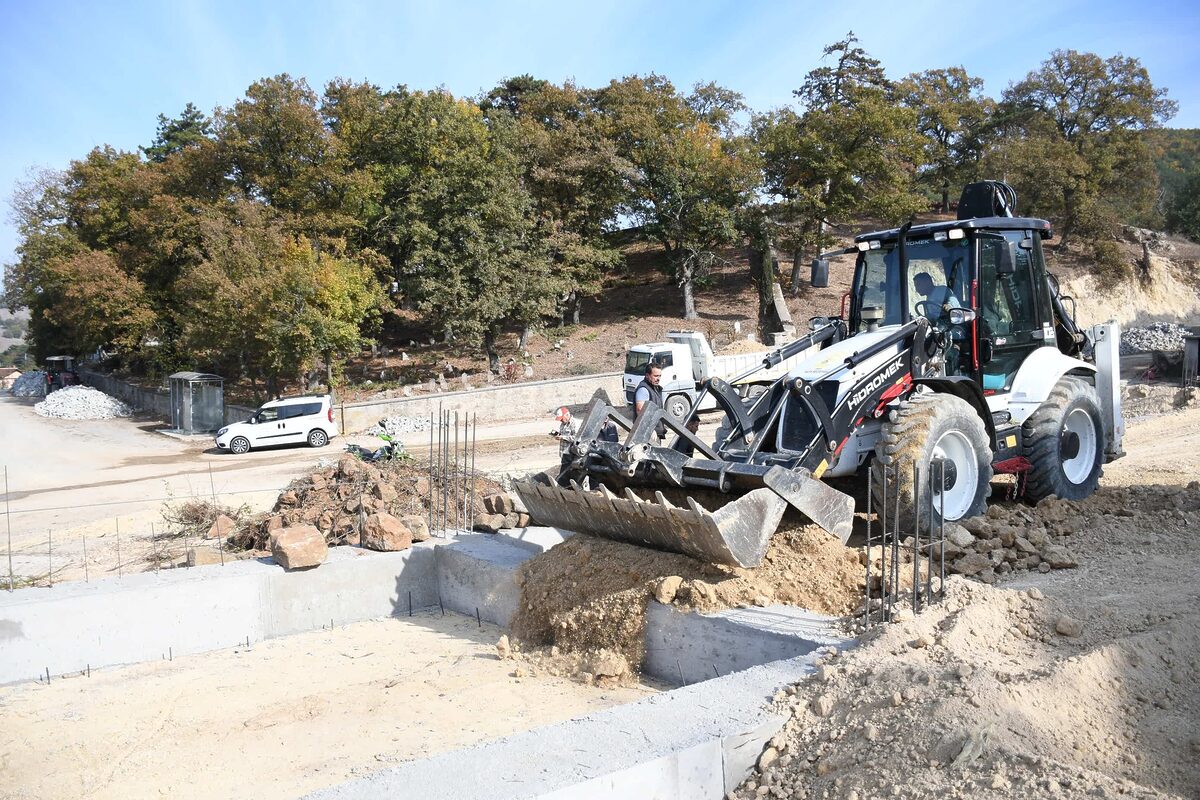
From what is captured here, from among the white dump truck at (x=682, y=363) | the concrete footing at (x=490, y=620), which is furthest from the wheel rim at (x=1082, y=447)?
the white dump truck at (x=682, y=363)

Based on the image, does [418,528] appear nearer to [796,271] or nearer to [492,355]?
[492,355]

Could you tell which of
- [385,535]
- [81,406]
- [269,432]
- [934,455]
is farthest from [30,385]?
[934,455]

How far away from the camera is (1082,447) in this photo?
32.9ft

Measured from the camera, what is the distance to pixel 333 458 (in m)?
22.2

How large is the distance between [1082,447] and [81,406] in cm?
3988

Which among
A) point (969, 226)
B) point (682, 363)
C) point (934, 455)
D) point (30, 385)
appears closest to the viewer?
point (934, 455)

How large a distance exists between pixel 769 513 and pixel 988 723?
2510 mm

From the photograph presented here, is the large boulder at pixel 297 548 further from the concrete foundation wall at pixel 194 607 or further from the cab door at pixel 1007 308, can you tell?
the cab door at pixel 1007 308

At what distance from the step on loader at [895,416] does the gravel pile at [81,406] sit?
3623 cm

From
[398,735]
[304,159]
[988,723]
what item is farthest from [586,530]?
[304,159]

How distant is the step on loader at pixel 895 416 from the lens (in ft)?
22.8

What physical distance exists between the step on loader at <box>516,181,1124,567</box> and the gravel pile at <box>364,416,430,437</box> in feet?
59.9

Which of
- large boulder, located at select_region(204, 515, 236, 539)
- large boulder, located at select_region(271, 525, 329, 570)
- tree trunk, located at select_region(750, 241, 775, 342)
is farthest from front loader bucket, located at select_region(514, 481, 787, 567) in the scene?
tree trunk, located at select_region(750, 241, 775, 342)

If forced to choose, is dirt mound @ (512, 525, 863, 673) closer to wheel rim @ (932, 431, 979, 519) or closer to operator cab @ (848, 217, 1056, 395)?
wheel rim @ (932, 431, 979, 519)
